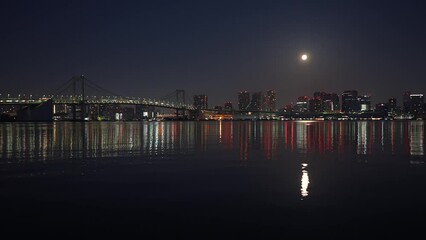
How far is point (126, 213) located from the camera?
829 cm

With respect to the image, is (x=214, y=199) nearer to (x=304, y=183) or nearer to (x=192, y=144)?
(x=304, y=183)

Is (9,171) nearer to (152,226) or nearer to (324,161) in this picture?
(152,226)

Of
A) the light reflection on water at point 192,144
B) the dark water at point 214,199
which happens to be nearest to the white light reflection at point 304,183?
the dark water at point 214,199

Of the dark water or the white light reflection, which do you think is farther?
the white light reflection

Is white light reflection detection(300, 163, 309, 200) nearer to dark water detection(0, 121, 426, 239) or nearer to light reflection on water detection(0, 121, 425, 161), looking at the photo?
→ dark water detection(0, 121, 426, 239)

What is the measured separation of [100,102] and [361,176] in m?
98.1

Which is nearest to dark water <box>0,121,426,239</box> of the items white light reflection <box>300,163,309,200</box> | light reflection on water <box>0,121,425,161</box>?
white light reflection <box>300,163,309,200</box>

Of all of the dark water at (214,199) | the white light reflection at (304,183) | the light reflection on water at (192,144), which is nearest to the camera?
the dark water at (214,199)

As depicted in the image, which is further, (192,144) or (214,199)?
(192,144)

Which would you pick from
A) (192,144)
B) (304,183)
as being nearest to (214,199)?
(304,183)

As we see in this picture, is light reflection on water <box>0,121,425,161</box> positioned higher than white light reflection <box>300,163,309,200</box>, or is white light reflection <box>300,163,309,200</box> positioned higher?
light reflection on water <box>0,121,425,161</box>

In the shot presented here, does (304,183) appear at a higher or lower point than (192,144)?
lower

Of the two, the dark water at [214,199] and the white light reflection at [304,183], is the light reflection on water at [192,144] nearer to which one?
the white light reflection at [304,183]

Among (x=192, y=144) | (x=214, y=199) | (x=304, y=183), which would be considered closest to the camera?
(x=214, y=199)
